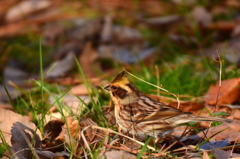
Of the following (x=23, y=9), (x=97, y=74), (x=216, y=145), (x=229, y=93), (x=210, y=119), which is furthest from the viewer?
(x=23, y=9)

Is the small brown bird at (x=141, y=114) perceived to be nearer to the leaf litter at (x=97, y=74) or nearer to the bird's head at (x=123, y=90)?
the bird's head at (x=123, y=90)

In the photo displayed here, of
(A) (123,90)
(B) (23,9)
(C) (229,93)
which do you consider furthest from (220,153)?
(B) (23,9)

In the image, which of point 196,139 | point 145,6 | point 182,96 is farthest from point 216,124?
point 145,6

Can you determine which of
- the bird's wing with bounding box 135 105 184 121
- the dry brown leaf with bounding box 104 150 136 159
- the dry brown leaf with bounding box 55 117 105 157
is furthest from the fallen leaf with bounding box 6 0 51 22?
the dry brown leaf with bounding box 104 150 136 159

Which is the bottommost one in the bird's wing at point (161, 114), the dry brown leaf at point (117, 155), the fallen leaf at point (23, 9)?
the dry brown leaf at point (117, 155)

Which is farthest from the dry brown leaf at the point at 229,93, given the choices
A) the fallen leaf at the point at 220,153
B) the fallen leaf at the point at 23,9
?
the fallen leaf at the point at 23,9

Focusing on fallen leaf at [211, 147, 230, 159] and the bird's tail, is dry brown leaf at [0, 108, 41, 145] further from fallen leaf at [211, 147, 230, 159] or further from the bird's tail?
fallen leaf at [211, 147, 230, 159]

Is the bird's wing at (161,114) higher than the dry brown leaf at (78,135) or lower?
higher

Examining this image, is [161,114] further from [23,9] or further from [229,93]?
[23,9]
